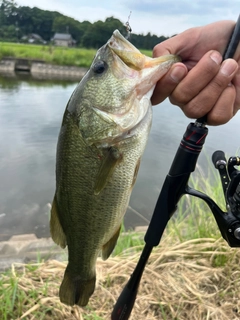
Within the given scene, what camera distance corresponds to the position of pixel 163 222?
66.0 inches

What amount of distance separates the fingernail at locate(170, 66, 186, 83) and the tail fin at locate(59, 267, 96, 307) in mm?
1090

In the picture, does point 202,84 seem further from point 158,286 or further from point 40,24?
point 40,24

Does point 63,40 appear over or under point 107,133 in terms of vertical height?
under

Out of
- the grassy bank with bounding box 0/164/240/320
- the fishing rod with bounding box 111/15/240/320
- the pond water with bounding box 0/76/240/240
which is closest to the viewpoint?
the fishing rod with bounding box 111/15/240/320

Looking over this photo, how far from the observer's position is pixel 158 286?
243 cm

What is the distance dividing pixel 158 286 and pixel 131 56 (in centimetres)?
181

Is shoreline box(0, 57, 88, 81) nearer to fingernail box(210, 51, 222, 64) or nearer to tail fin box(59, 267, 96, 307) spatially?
tail fin box(59, 267, 96, 307)

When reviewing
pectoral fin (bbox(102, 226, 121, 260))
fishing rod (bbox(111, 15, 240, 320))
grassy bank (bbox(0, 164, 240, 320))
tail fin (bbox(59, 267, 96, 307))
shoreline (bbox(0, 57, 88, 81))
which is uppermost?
fishing rod (bbox(111, 15, 240, 320))

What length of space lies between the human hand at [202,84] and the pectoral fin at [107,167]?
14.0 inches

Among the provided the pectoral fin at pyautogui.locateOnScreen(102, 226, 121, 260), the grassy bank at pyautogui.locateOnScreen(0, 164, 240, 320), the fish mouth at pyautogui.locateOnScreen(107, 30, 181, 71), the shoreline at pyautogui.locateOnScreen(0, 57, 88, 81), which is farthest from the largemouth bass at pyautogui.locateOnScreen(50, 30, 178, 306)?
the shoreline at pyautogui.locateOnScreen(0, 57, 88, 81)

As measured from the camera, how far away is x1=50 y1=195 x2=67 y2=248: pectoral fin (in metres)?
1.53

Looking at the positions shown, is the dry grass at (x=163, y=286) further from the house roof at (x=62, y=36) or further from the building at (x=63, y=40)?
the house roof at (x=62, y=36)

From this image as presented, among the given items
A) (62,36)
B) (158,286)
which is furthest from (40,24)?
(158,286)

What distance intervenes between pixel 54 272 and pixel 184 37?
2.01 metres
